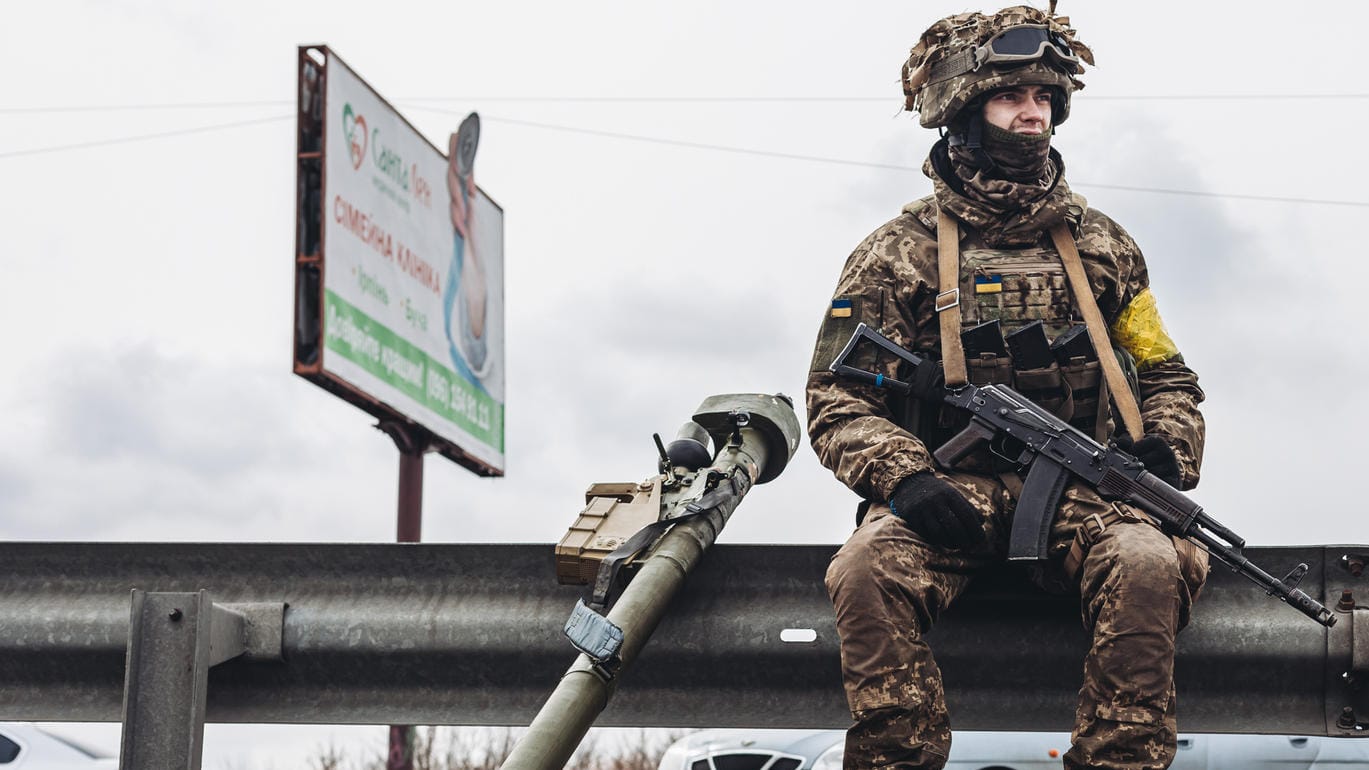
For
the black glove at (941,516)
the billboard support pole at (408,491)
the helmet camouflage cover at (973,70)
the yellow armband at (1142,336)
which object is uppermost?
the billboard support pole at (408,491)

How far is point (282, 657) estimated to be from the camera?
5.28 m

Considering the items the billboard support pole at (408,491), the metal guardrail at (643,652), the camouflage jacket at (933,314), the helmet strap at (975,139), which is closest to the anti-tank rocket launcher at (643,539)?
the metal guardrail at (643,652)

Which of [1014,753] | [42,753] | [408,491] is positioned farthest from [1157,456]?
[408,491]

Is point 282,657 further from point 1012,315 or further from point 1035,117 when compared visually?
point 1035,117

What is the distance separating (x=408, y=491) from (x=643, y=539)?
1771 cm

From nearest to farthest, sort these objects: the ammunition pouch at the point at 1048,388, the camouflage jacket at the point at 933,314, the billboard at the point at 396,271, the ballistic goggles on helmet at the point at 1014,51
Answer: the camouflage jacket at the point at 933,314, the ammunition pouch at the point at 1048,388, the ballistic goggles on helmet at the point at 1014,51, the billboard at the point at 396,271

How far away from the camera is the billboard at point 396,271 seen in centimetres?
1933

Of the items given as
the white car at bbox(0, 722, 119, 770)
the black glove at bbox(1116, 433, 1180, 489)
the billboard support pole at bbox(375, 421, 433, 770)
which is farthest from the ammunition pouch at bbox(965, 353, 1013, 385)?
the billboard support pole at bbox(375, 421, 433, 770)

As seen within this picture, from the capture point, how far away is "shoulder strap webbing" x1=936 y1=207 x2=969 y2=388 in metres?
5.48

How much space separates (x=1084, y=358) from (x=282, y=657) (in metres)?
2.39

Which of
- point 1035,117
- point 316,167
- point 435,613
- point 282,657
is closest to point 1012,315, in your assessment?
point 1035,117

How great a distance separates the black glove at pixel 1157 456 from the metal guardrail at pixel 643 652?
302 millimetres

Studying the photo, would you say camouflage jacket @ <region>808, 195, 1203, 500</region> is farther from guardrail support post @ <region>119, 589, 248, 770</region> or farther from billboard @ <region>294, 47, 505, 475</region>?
billboard @ <region>294, 47, 505, 475</region>

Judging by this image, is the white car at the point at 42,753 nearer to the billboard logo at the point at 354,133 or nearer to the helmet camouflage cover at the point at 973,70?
the helmet camouflage cover at the point at 973,70
